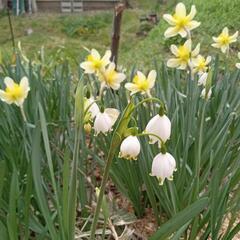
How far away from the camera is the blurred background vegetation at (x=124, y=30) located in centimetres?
551

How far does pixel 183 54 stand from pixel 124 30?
24.3ft

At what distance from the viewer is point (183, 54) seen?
1.46 metres

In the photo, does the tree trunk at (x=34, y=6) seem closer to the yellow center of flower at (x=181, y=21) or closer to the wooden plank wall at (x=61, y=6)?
the wooden plank wall at (x=61, y=6)

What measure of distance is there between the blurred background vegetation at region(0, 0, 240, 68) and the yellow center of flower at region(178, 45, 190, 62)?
317 centimetres

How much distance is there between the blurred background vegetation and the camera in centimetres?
551

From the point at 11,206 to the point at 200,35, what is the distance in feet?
15.4

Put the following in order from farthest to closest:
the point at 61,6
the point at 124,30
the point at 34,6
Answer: the point at 61,6 < the point at 34,6 < the point at 124,30

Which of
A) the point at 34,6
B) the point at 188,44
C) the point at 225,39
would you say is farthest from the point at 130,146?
the point at 34,6

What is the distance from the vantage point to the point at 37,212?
129 cm

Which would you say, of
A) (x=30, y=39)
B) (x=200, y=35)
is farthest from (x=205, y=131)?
(x=30, y=39)

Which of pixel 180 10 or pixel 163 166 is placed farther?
pixel 180 10

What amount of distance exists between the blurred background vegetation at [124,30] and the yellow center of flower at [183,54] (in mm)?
3173

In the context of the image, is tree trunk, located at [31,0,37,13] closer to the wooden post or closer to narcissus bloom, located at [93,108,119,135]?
the wooden post

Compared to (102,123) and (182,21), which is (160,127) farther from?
(182,21)
